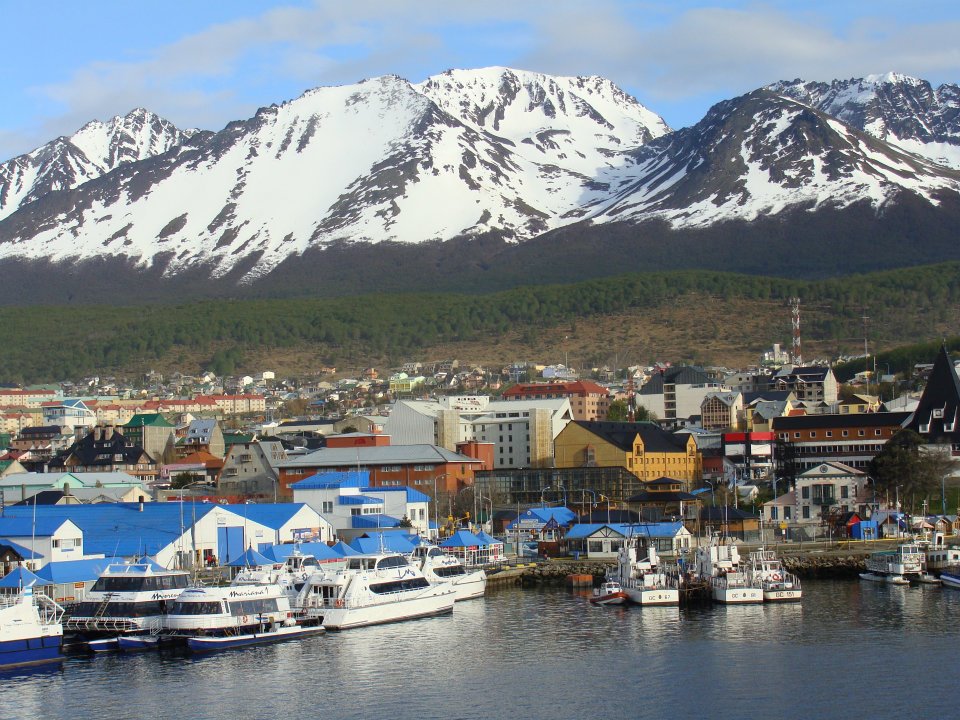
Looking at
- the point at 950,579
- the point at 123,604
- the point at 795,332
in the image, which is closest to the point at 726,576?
the point at 950,579

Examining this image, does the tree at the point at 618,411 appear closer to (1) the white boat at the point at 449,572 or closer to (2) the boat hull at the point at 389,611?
(1) the white boat at the point at 449,572

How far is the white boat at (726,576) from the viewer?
5425 centimetres

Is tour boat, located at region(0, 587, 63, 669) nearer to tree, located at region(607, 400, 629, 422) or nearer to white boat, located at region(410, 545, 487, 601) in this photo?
white boat, located at region(410, 545, 487, 601)

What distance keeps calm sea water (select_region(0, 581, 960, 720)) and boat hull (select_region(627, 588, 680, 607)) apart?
6.68 feet

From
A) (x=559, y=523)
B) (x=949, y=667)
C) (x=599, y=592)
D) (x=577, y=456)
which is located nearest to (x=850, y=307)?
(x=577, y=456)

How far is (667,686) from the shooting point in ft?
129

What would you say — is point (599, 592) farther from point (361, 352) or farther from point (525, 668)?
point (361, 352)

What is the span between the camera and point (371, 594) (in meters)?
50.1

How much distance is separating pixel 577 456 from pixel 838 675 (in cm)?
5397

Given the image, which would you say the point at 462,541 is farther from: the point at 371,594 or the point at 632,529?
the point at 371,594

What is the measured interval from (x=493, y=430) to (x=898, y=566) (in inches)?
2003

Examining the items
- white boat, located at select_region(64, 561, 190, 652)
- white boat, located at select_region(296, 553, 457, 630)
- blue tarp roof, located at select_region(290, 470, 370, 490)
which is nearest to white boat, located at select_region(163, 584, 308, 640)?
white boat, located at select_region(64, 561, 190, 652)

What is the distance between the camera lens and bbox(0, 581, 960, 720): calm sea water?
37250mm

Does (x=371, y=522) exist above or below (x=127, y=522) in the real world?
below
